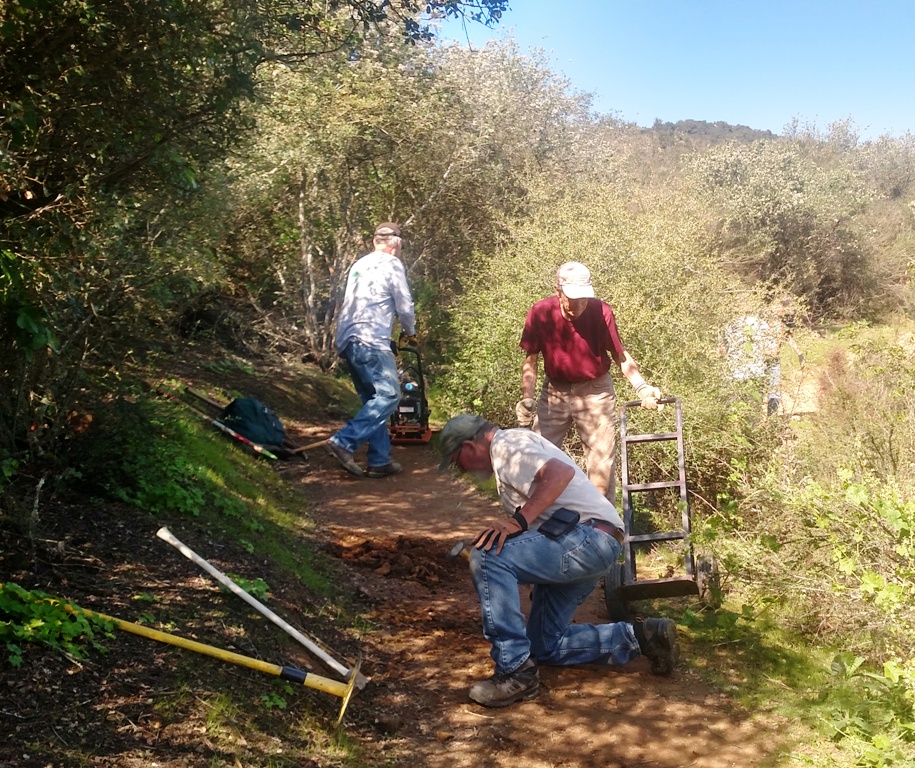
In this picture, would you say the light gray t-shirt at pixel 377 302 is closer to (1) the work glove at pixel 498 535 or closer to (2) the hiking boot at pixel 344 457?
(2) the hiking boot at pixel 344 457

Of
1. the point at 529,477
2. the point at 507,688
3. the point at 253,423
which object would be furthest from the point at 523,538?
the point at 253,423

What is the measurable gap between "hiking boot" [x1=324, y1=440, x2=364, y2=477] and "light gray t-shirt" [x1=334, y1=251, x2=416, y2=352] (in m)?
0.98

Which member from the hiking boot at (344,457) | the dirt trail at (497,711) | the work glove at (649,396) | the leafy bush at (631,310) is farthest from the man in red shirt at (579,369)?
the hiking boot at (344,457)

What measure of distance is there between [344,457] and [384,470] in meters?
0.48

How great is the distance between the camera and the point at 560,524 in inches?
185

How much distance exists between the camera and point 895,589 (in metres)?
4.01

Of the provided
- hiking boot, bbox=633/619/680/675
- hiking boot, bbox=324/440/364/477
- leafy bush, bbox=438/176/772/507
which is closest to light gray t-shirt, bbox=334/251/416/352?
hiking boot, bbox=324/440/364/477

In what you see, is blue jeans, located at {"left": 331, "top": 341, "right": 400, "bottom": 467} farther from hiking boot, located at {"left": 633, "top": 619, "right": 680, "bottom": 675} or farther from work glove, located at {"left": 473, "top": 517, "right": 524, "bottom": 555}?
hiking boot, located at {"left": 633, "top": 619, "right": 680, "bottom": 675}

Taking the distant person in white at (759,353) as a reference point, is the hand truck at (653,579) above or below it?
below

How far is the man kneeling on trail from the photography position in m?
4.66

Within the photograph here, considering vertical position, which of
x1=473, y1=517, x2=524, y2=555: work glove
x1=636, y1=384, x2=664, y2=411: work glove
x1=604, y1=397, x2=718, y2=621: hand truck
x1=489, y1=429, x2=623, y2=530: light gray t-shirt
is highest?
x1=636, y1=384, x2=664, y2=411: work glove

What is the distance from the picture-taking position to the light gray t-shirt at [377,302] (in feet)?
28.6

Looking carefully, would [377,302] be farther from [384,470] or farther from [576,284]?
[576,284]

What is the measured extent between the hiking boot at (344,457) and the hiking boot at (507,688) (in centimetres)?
426
